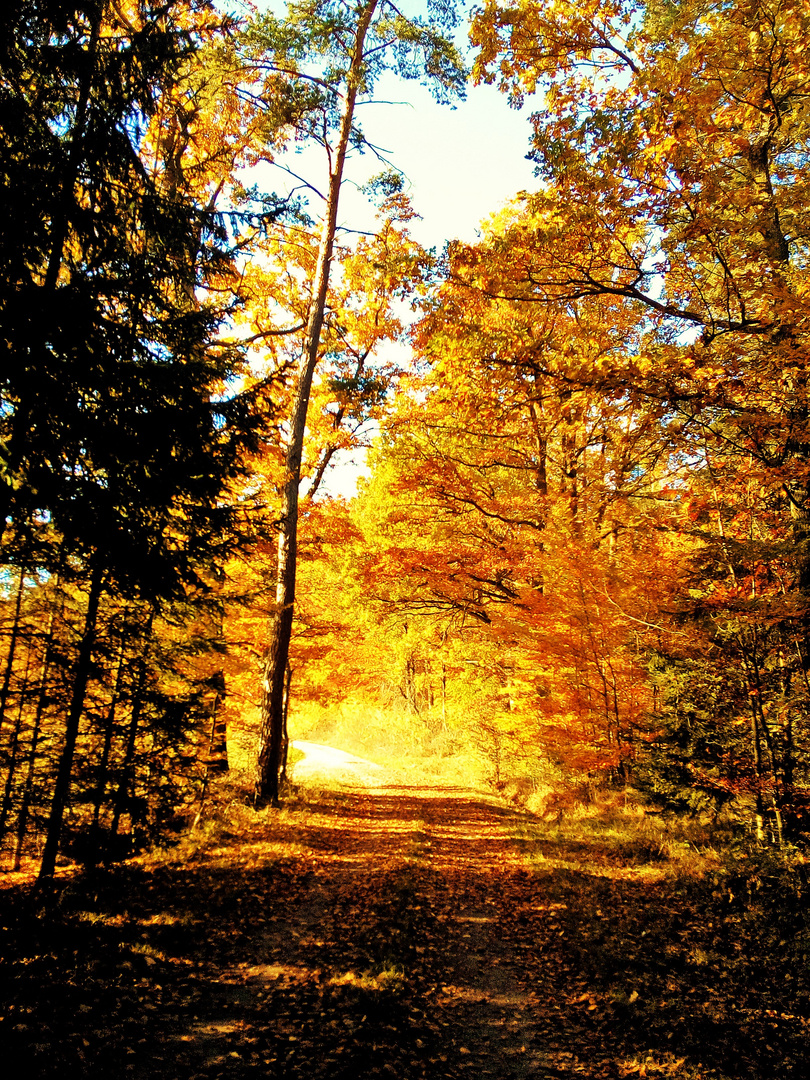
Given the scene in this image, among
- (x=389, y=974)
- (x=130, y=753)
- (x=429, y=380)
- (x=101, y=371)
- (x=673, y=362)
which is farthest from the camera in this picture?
(x=429, y=380)

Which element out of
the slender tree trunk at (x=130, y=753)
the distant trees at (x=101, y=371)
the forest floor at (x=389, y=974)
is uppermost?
the distant trees at (x=101, y=371)

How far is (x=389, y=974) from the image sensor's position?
547 centimetres

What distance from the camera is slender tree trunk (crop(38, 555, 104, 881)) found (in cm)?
673

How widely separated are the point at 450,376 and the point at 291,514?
6017mm

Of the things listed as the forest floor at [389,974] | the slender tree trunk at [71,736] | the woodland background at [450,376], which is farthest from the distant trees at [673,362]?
the slender tree trunk at [71,736]

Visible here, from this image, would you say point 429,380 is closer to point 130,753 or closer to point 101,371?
point 101,371

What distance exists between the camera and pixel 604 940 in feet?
21.7

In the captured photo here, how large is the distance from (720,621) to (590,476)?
268 inches

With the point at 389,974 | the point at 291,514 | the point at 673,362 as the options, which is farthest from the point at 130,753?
the point at 673,362

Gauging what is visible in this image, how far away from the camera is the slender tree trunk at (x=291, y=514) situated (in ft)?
40.5

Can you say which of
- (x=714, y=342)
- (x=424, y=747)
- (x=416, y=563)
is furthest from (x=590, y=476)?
(x=424, y=747)

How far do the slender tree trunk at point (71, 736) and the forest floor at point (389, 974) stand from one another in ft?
1.56

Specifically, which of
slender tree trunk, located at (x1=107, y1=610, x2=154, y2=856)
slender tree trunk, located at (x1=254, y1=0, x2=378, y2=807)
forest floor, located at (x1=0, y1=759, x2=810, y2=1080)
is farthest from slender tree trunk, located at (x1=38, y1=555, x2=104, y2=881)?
slender tree trunk, located at (x1=254, y1=0, x2=378, y2=807)

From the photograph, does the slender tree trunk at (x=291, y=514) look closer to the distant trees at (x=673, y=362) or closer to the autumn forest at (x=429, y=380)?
the autumn forest at (x=429, y=380)
